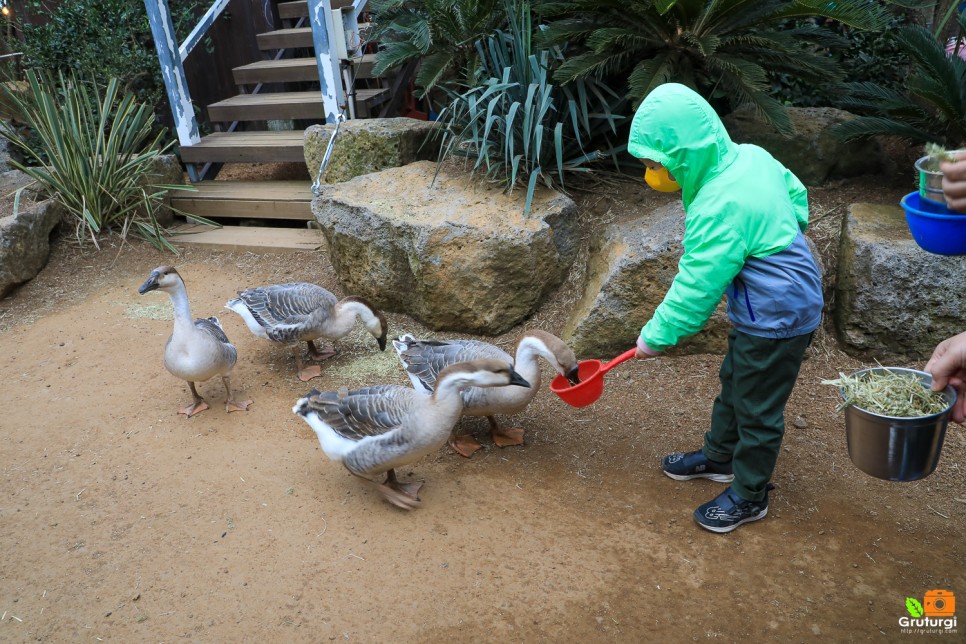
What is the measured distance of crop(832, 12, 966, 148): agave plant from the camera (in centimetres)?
464

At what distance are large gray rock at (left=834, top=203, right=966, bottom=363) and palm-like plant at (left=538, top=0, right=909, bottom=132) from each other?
1016 mm

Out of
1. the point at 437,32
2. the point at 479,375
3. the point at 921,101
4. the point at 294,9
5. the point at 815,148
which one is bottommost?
the point at 479,375

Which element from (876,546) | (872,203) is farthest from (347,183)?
(876,546)

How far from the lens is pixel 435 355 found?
4.11 m

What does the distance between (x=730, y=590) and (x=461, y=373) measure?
1555mm

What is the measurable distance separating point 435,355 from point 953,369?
2571 millimetres

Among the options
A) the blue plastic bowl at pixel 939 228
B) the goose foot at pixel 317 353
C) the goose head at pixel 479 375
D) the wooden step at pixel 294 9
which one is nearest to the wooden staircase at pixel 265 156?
the wooden step at pixel 294 9

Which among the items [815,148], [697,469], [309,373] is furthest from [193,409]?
[815,148]

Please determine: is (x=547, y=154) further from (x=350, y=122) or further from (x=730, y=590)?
(x=730, y=590)

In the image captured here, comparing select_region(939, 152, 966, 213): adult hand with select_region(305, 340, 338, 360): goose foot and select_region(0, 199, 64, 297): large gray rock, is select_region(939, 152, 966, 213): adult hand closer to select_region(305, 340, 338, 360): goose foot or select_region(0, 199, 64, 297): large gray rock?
select_region(305, 340, 338, 360): goose foot

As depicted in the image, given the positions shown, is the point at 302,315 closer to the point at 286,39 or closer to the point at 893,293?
the point at 893,293

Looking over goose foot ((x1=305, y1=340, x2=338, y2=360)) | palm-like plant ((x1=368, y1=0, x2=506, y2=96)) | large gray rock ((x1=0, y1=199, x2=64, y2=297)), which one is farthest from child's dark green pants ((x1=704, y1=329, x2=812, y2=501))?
large gray rock ((x1=0, y1=199, x2=64, y2=297))

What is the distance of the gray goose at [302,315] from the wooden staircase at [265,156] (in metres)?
2.06

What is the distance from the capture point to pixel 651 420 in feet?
14.1
